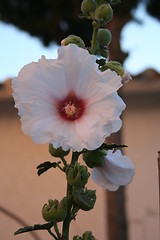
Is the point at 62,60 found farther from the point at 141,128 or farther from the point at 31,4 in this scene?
the point at 31,4

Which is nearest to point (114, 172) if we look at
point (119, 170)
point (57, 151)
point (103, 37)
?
point (119, 170)

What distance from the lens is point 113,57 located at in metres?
2.17

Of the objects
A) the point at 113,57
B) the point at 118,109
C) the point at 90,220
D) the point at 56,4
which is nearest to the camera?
the point at 118,109

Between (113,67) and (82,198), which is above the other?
(113,67)

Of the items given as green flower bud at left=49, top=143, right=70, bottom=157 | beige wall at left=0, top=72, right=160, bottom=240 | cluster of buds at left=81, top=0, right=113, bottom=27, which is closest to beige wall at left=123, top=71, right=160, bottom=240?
beige wall at left=0, top=72, right=160, bottom=240

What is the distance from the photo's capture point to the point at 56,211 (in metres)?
0.61

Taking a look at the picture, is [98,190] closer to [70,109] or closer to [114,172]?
[114,172]

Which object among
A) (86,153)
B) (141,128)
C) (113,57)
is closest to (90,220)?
(141,128)

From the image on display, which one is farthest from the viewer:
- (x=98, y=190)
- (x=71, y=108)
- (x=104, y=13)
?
(x=98, y=190)

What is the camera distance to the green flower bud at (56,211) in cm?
61

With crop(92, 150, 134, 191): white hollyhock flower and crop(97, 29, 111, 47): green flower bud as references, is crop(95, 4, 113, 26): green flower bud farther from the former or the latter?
crop(92, 150, 134, 191): white hollyhock flower

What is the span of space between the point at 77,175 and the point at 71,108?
3.8 inches

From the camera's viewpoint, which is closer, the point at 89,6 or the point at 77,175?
the point at 77,175

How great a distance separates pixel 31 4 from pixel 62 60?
298 centimetres
